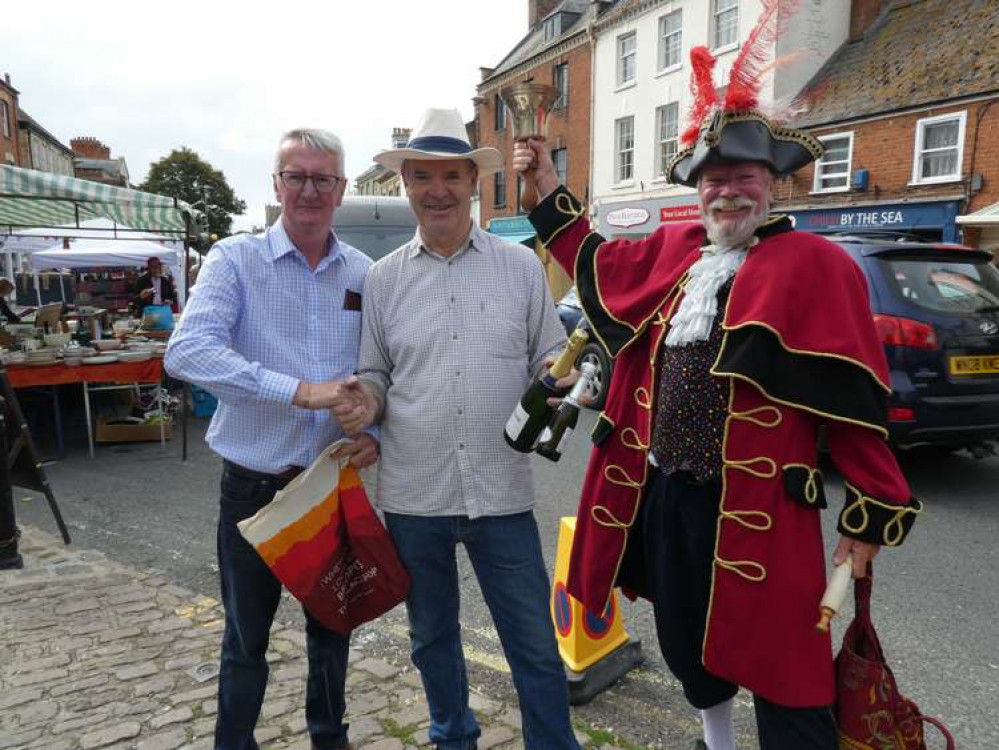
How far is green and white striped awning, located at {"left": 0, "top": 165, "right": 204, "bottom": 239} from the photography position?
6945 millimetres

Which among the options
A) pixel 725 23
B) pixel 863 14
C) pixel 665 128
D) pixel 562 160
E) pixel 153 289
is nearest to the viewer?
pixel 153 289

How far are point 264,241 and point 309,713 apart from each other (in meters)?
1.56

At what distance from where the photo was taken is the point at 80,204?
9.03m

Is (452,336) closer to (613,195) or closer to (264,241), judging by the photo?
(264,241)

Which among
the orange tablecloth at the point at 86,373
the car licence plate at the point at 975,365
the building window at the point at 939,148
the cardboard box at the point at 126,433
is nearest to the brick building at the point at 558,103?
the building window at the point at 939,148

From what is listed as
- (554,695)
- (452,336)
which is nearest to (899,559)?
(554,695)

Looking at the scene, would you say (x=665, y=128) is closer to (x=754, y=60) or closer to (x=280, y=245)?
(x=754, y=60)

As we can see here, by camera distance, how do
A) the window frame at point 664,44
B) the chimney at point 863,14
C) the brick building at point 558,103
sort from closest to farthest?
1. the chimney at point 863,14
2. the window frame at point 664,44
3. the brick building at point 558,103

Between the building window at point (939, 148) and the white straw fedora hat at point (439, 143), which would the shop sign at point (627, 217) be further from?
the white straw fedora hat at point (439, 143)

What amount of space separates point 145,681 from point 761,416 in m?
2.59

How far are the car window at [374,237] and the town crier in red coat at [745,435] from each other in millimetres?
9243

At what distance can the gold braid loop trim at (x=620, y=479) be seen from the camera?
6.72 feet

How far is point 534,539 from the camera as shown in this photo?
2229 mm

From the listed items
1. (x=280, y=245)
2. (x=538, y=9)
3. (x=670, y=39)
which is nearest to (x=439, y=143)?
(x=280, y=245)
